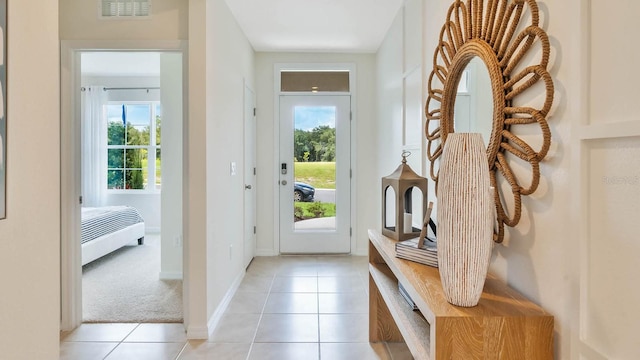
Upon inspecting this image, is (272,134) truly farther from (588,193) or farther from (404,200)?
(588,193)

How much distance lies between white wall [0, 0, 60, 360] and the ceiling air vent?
1.23 meters

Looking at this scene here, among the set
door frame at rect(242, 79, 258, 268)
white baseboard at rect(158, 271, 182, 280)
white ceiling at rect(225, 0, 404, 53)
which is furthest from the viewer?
door frame at rect(242, 79, 258, 268)

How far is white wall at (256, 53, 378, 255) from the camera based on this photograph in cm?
452

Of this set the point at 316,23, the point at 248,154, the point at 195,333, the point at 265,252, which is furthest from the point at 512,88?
the point at 265,252

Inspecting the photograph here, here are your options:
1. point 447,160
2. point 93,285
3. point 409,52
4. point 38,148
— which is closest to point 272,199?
point 93,285

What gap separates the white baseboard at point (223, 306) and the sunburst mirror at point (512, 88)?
6.43 feet

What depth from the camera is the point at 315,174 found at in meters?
4.59

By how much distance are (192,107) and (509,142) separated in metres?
1.87

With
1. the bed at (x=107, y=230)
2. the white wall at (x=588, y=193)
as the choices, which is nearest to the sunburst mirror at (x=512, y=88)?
the white wall at (x=588, y=193)

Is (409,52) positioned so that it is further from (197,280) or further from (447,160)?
(197,280)

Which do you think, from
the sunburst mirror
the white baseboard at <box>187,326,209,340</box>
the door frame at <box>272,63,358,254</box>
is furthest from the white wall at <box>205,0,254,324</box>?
the sunburst mirror

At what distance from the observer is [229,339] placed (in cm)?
243

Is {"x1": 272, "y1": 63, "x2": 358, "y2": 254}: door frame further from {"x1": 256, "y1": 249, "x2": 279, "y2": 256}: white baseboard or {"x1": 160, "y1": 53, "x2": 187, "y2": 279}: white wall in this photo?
{"x1": 160, "y1": 53, "x2": 187, "y2": 279}: white wall

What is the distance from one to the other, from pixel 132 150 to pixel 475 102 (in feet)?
19.9
